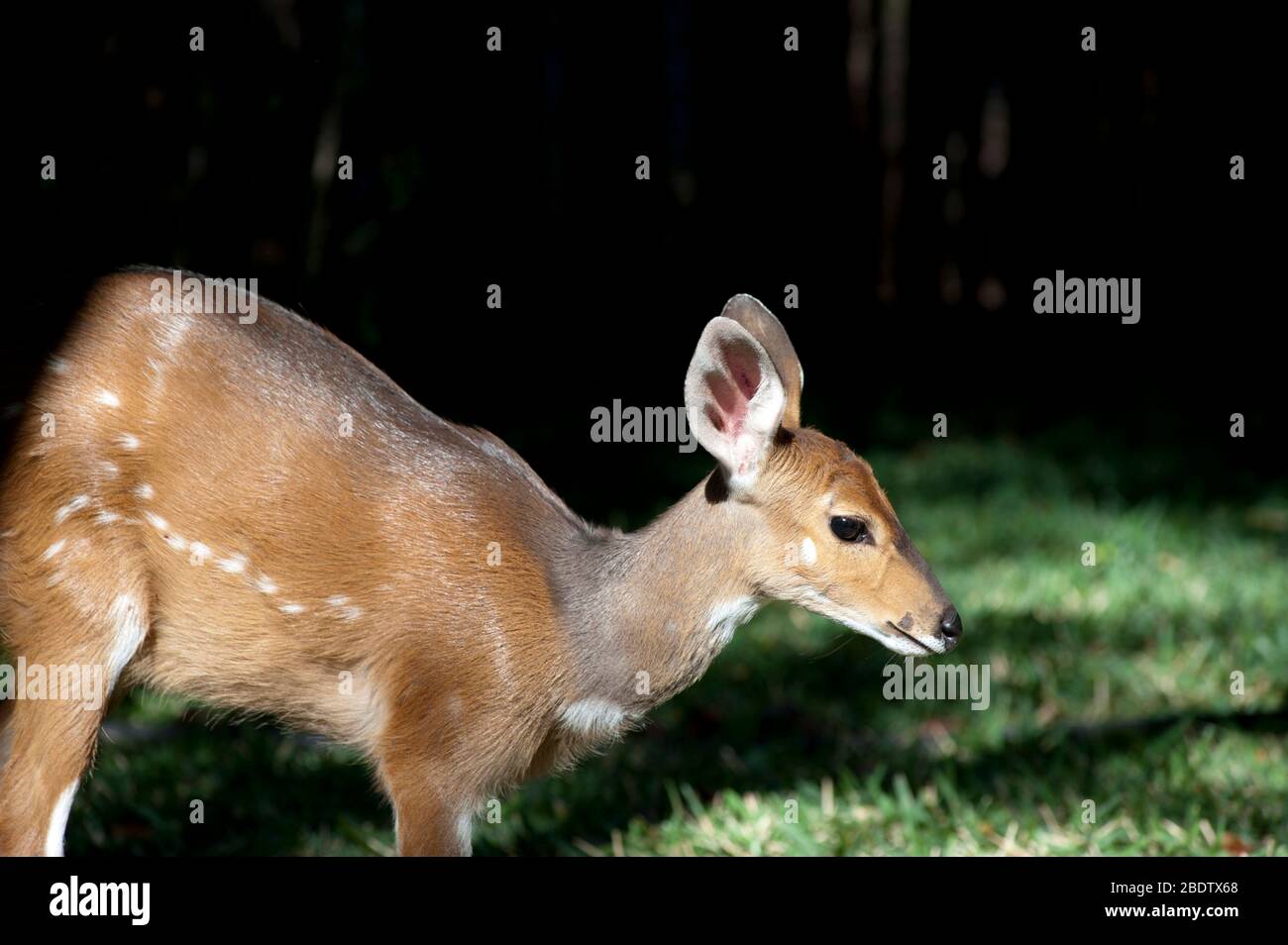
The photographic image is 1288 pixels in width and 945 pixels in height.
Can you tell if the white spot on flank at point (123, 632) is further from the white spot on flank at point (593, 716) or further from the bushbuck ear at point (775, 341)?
the bushbuck ear at point (775, 341)

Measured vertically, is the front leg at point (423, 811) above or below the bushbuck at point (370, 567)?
below

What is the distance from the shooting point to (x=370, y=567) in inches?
139

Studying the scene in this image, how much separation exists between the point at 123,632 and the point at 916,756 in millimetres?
2634

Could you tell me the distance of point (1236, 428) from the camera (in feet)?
30.6

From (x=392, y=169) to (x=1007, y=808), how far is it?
9.29 ft

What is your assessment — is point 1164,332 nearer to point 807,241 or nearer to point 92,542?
point 807,241

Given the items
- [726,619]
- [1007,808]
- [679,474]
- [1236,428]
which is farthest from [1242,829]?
[1236,428]

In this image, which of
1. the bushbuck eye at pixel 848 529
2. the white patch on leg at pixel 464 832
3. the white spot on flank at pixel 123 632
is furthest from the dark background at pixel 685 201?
the bushbuck eye at pixel 848 529

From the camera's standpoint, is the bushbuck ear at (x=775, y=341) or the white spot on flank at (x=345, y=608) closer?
the white spot on flank at (x=345, y=608)

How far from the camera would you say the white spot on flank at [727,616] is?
3.52 m

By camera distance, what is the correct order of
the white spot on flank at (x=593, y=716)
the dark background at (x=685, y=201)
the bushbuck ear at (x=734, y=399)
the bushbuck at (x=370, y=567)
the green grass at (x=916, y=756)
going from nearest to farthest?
1. the bushbuck ear at (x=734, y=399)
2. the bushbuck at (x=370, y=567)
3. the white spot on flank at (x=593, y=716)
4. the green grass at (x=916, y=756)
5. the dark background at (x=685, y=201)

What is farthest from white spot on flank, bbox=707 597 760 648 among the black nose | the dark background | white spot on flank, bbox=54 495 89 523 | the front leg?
the dark background

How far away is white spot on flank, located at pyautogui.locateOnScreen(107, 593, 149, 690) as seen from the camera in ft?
11.5

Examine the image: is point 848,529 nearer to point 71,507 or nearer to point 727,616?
point 727,616
